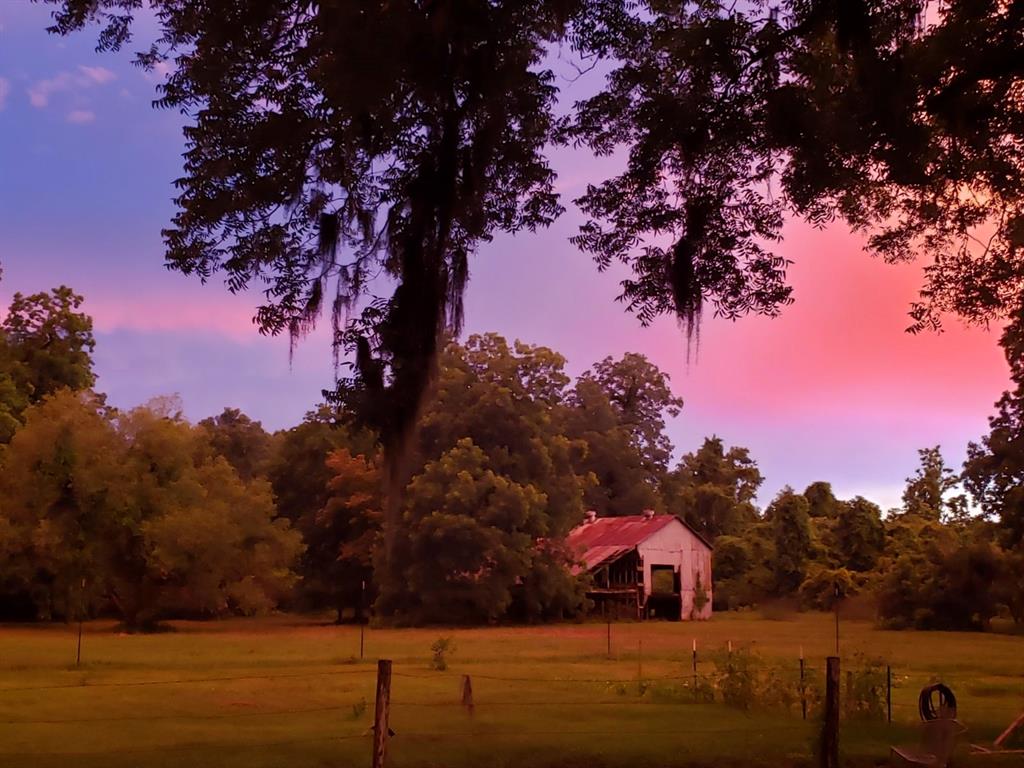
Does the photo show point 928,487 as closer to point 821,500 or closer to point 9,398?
point 821,500

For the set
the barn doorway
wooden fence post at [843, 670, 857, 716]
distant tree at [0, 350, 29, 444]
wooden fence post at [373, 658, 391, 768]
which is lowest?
A: the barn doorway

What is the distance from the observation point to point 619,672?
21656 millimetres

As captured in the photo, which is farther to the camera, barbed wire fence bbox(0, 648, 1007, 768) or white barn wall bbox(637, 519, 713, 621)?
white barn wall bbox(637, 519, 713, 621)

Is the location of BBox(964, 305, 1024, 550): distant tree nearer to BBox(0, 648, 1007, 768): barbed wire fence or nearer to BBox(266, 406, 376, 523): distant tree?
BBox(0, 648, 1007, 768): barbed wire fence

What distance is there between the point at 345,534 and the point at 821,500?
3325 centimetres

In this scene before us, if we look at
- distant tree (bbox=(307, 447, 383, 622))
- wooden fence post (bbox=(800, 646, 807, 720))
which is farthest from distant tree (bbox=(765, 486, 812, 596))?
wooden fence post (bbox=(800, 646, 807, 720))

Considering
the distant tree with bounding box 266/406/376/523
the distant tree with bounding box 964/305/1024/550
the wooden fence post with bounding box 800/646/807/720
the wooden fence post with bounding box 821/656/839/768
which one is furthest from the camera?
the distant tree with bounding box 266/406/376/523

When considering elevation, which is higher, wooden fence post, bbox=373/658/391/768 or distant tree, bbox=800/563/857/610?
wooden fence post, bbox=373/658/391/768

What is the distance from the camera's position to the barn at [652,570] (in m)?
Answer: 54.5

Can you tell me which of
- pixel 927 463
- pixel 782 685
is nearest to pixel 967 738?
pixel 782 685

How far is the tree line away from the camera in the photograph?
40.2 m

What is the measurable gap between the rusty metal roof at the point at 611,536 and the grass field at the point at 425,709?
81.5 feet

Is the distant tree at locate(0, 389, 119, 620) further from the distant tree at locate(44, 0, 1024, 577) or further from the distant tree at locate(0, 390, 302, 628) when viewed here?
the distant tree at locate(44, 0, 1024, 577)

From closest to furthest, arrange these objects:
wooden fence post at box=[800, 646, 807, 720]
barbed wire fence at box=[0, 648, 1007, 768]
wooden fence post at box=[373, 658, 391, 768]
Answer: wooden fence post at box=[373, 658, 391, 768] → barbed wire fence at box=[0, 648, 1007, 768] → wooden fence post at box=[800, 646, 807, 720]
